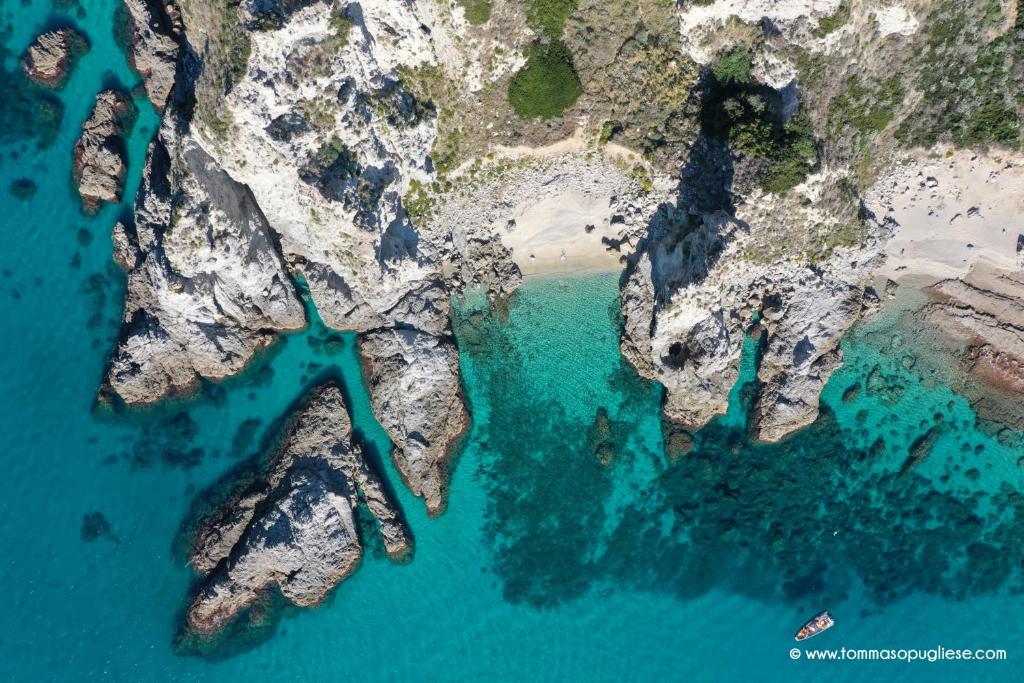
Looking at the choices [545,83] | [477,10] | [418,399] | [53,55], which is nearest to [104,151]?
[53,55]

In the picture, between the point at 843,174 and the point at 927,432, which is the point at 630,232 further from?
the point at 927,432

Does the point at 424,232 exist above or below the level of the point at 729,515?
above

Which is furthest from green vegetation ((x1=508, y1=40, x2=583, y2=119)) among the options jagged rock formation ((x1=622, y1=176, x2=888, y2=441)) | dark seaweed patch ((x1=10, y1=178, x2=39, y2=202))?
dark seaweed patch ((x1=10, y1=178, x2=39, y2=202))

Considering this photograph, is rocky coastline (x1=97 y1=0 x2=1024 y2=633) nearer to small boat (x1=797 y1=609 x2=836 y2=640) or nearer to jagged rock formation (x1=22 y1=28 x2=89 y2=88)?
jagged rock formation (x1=22 y1=28 x2=89 y2=88)

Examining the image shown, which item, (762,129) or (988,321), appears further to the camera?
(988,321)

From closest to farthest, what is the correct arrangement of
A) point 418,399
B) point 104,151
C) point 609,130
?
point 609,130, point 418,399, point 104,151

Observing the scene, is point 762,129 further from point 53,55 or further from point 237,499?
point 53,55

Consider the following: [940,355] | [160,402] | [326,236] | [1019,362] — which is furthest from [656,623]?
[160,402]

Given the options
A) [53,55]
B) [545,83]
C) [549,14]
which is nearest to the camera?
[549,14]
